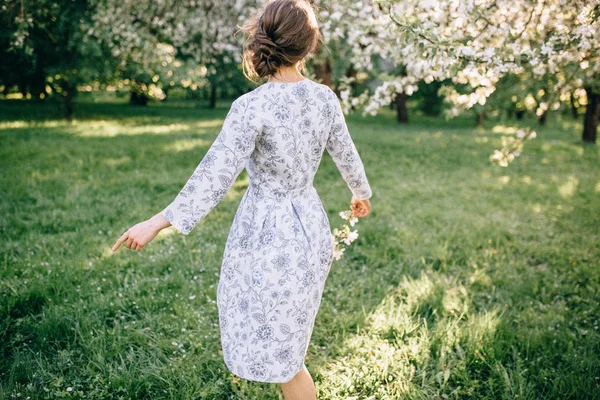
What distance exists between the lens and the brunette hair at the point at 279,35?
6.59 ft

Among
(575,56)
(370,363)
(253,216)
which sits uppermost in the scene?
(575,56)

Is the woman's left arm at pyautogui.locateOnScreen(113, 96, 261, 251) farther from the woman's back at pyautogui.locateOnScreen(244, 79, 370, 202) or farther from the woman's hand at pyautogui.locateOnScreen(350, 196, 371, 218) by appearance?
the woman's hand at pyautogui.locateOnScreen(350, 196, 371, 218)

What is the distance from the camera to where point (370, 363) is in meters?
3.18

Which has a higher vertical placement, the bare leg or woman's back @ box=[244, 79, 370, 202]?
woman's back @ box=[244, 79, 370, 202]

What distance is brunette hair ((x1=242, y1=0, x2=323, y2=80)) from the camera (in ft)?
6.59

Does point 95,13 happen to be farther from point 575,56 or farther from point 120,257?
point 575,56

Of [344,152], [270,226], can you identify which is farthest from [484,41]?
[270,226]

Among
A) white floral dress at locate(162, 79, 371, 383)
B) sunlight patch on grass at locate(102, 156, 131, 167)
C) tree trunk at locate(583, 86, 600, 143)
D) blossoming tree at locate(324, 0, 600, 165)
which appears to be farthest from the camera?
tree trunk at locate(583, 86, 600, 143)

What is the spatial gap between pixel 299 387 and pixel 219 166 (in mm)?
1266

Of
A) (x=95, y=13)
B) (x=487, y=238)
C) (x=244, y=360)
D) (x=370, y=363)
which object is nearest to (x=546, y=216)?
(x=487, y=238)

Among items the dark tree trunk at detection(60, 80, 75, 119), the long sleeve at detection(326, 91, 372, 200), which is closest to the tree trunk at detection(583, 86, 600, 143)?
the long sleeve at detection(326, 91, 372, 200)

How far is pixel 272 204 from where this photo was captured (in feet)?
7.30

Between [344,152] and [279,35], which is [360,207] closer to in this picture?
[344,152]

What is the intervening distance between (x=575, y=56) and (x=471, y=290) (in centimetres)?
234
